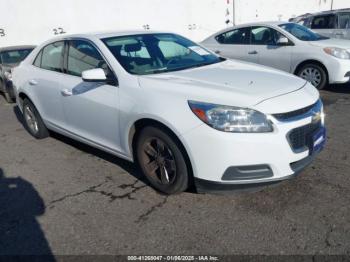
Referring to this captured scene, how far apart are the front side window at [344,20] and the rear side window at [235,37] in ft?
12.6

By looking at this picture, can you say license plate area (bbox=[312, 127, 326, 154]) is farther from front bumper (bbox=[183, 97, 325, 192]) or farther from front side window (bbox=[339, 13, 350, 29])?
front side window (bbox=[339, 13, 350, 29])

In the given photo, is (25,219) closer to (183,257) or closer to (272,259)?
(183,257)

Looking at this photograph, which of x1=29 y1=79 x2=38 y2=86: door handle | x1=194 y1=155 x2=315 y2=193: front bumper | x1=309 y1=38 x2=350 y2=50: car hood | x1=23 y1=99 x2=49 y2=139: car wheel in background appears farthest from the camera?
x1=309 y1=38 x2=350 y2=50: car hood

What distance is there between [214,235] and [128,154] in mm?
1303

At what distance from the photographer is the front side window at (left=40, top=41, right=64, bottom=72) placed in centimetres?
446

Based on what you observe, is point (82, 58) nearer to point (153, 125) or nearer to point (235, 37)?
point (153, 125)

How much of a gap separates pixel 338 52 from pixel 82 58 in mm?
5223

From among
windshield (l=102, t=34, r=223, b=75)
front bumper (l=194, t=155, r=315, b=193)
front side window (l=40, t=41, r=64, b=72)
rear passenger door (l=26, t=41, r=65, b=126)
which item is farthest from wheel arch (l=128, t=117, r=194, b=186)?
front side window (l=40, t=41, r=64, b=72)

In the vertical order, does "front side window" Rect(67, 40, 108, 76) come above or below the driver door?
above

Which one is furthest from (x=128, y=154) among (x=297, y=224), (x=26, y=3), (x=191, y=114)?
(x=26, y=3)

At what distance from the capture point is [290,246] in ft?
8.72

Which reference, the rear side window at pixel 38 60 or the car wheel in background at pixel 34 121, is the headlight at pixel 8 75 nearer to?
the car wheel in background at pixel 34 121

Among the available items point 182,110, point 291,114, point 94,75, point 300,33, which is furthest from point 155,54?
point 300,33

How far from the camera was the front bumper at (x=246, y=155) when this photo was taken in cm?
282
